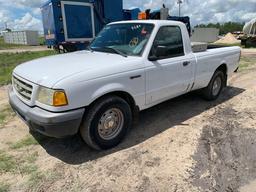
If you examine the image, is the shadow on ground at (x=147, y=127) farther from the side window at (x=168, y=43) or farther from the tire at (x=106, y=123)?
the side window at (x=168, y=43)

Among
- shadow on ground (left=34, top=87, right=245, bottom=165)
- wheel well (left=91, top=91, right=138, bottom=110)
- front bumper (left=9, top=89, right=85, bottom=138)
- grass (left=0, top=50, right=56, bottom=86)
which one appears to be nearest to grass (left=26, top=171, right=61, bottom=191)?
shadow on ground (left=34, top=87, right=245, bottom=165)

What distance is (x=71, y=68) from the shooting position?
334 centimetres

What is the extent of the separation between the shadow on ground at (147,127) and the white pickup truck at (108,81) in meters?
0.23

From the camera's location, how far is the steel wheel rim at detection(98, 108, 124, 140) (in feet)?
11.9

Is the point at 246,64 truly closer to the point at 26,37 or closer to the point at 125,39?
the point at 125,39

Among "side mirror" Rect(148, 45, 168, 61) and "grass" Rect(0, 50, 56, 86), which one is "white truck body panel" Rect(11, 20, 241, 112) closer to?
"side mirror" Rect(148, 45, 168, 61)

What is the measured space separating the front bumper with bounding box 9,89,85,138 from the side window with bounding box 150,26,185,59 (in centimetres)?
167

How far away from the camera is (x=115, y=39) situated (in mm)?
4508

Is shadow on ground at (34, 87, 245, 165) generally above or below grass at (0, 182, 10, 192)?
above

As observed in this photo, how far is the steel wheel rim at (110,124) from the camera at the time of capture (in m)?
3.62

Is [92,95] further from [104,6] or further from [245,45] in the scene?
[245,45]

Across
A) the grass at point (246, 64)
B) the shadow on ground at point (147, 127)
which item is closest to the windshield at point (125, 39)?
the shadow on ground at point (147, 127)

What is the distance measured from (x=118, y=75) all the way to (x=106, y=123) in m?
0.73

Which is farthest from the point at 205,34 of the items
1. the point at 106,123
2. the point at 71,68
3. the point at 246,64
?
the point at 71,68
